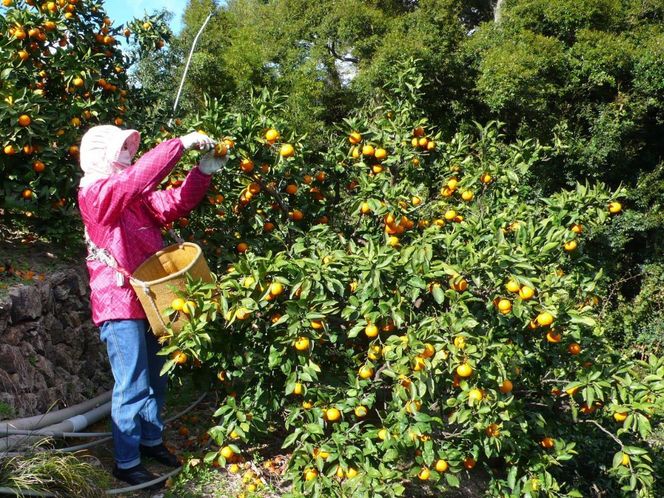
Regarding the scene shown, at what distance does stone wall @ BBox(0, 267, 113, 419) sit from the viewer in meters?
2.92

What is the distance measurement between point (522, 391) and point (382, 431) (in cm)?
79

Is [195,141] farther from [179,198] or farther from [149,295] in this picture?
[149,295]

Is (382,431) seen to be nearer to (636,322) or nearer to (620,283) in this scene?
(636,322)

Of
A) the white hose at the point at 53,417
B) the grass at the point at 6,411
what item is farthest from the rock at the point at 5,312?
the white hose at the point at 53,417

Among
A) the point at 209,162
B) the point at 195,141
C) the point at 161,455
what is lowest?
the point at 161,455

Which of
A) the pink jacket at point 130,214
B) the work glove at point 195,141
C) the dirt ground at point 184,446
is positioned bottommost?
the dirt ground at point 184,446

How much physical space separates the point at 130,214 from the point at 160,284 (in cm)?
41

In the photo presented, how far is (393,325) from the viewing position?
2.48 meters

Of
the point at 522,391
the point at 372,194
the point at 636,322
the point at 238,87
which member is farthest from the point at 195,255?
the point at 238,87

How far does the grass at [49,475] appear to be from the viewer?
7.05ft

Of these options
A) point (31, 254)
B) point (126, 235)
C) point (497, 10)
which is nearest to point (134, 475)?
point (126, 235)

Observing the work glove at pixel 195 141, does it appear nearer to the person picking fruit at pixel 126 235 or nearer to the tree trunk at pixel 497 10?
the person picking fruit at pixel 126 235

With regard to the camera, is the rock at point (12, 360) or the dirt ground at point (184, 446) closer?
the dirt ground at point (184, 446)

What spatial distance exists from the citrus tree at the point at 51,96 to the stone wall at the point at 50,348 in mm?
488
